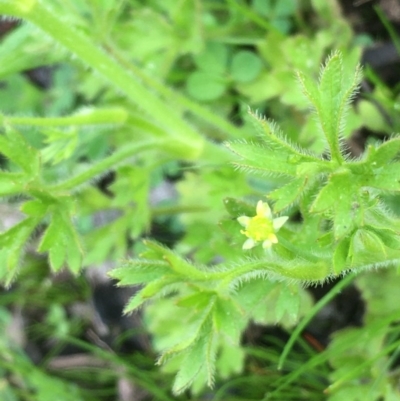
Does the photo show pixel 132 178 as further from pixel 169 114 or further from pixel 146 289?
pixel 146 289

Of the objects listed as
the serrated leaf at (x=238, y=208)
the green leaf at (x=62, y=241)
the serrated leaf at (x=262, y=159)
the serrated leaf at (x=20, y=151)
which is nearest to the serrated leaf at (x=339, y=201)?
the serrated leaf at (x=262, y=159)

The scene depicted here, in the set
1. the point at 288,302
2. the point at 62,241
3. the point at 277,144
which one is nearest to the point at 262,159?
the point at 277,144

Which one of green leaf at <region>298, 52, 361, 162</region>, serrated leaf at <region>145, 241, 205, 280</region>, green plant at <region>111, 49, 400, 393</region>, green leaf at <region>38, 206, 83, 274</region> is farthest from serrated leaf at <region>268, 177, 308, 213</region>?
green leaf at <region>38, 206, 83, 274</region>

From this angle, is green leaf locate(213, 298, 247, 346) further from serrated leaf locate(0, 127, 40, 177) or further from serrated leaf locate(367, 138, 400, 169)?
serrated leaf locate(0, 127, 40, 177)

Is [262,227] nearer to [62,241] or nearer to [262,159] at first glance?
[262,159]

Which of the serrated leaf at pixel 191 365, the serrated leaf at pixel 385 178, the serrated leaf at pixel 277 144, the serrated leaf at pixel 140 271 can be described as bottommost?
the serrated leaf at pixel 191 365

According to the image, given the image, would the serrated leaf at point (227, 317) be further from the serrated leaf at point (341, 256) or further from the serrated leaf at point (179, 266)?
the serrated leaf at point (341, 256)

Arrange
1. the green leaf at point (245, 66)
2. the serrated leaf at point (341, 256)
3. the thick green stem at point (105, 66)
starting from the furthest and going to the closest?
the green leaf at point (245, 66)
the thick green stem at point (105, 66)
the serrated leaf at point (341, 256)

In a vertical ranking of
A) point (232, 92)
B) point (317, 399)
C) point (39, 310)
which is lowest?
point (39, 310)

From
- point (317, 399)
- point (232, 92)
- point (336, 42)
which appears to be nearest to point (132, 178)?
point (232, 92)
